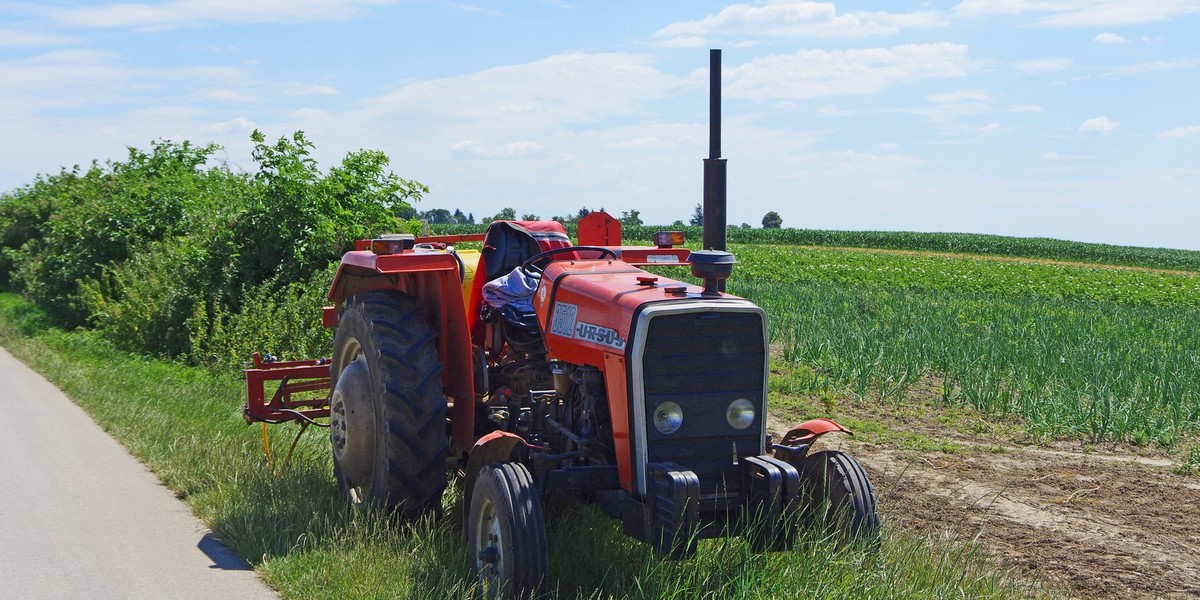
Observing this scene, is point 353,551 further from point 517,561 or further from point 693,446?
point 693,446

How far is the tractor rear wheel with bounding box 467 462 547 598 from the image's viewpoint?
3.99m

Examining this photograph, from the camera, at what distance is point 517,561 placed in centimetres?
398

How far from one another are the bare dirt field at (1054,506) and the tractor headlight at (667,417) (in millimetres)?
1540

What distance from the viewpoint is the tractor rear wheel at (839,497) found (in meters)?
4.34

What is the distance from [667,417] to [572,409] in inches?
24.6

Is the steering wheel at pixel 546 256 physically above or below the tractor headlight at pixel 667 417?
above

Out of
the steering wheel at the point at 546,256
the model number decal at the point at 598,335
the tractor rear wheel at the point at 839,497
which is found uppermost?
the steering wheel at the point at 546,256

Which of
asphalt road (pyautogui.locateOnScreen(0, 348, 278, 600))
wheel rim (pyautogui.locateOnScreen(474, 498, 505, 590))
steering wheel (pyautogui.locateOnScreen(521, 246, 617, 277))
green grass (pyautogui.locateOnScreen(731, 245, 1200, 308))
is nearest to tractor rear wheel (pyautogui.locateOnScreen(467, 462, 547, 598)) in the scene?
wheel rim (pyautogui.locateOnScreen(474, 498, 505, 590))

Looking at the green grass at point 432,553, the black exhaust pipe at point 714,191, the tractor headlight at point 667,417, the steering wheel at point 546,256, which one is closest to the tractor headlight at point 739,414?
the tractor headlight at point 667,417

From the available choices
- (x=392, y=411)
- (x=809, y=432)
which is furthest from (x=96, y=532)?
(x=809, y=432)

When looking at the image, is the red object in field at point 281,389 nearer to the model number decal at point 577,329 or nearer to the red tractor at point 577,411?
the red tractor at point 577,411

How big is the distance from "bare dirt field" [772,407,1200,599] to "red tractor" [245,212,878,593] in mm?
1214

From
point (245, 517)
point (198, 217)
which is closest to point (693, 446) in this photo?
point (245, 517)

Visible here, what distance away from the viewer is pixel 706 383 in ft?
14.4
